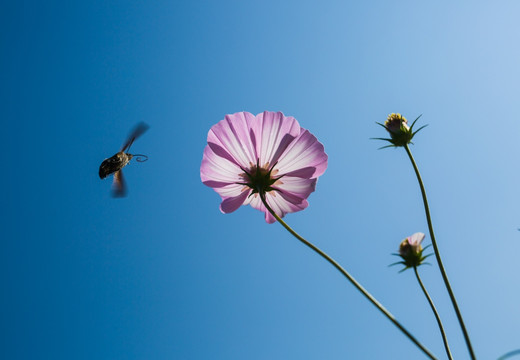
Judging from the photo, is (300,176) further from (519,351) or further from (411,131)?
(519,351)

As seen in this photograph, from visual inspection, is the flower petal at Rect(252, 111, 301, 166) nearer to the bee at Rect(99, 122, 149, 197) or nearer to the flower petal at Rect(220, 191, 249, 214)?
the flower petal at Rect(220, 191, 249, 214)

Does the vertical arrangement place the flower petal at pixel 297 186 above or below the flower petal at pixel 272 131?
below

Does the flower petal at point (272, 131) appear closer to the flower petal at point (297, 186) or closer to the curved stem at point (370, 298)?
the flower petal at point (297, 186)

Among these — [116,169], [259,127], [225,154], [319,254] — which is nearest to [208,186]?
[225,154]

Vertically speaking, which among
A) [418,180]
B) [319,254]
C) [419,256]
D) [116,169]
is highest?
[116,169]

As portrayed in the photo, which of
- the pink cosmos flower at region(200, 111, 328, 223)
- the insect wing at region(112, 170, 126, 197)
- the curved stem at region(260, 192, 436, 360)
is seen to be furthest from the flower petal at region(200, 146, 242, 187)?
the insect wing at region(112, 170, 126, 197)

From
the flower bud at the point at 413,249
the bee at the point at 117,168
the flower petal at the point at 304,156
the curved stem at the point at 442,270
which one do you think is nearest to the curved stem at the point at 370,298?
the curved stem at the point at 442,270

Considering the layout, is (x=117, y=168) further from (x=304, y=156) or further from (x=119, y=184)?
(x=304, y=156)

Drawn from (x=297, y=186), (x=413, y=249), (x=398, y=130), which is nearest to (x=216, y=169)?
(x=297, y=186)
